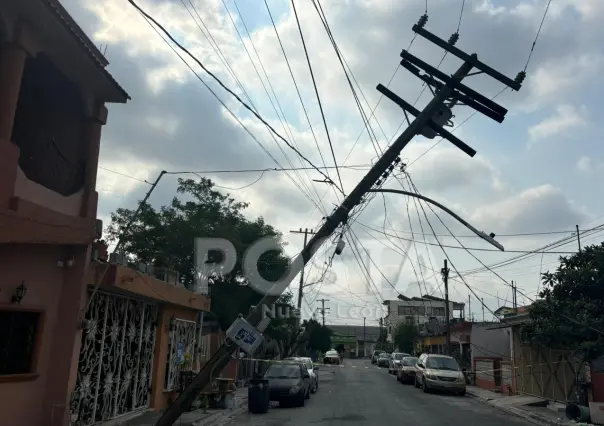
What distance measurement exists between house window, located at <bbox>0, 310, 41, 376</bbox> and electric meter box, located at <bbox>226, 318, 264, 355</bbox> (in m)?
3.45

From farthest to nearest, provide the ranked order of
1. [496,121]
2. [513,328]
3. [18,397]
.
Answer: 1. [513,328]
2. [496,121]
3. [18,397]

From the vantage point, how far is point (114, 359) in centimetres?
1281

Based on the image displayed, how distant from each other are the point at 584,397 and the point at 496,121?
10.4 meters

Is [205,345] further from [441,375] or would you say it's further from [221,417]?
[441,375]

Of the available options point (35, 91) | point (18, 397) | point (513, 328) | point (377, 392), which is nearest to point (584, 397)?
point (513, 328)

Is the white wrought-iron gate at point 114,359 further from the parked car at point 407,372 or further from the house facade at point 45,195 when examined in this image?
the parked car at point 407,372

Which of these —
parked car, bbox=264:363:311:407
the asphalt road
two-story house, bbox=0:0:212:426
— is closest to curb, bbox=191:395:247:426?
the asphalt road

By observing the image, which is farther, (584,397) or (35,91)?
(584,397)

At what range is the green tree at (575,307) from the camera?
15.0 metres

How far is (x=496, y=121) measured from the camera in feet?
41.3

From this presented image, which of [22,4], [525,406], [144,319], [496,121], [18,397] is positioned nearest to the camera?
[22,4]

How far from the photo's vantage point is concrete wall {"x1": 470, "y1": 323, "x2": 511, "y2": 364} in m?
33.3

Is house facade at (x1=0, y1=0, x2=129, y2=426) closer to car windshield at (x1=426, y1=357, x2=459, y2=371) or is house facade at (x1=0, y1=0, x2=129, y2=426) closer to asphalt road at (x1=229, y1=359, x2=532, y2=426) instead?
asphalt road at (x1=229, y1=359, x2=532, y2=426)

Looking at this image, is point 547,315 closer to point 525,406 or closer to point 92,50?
point 525,406
